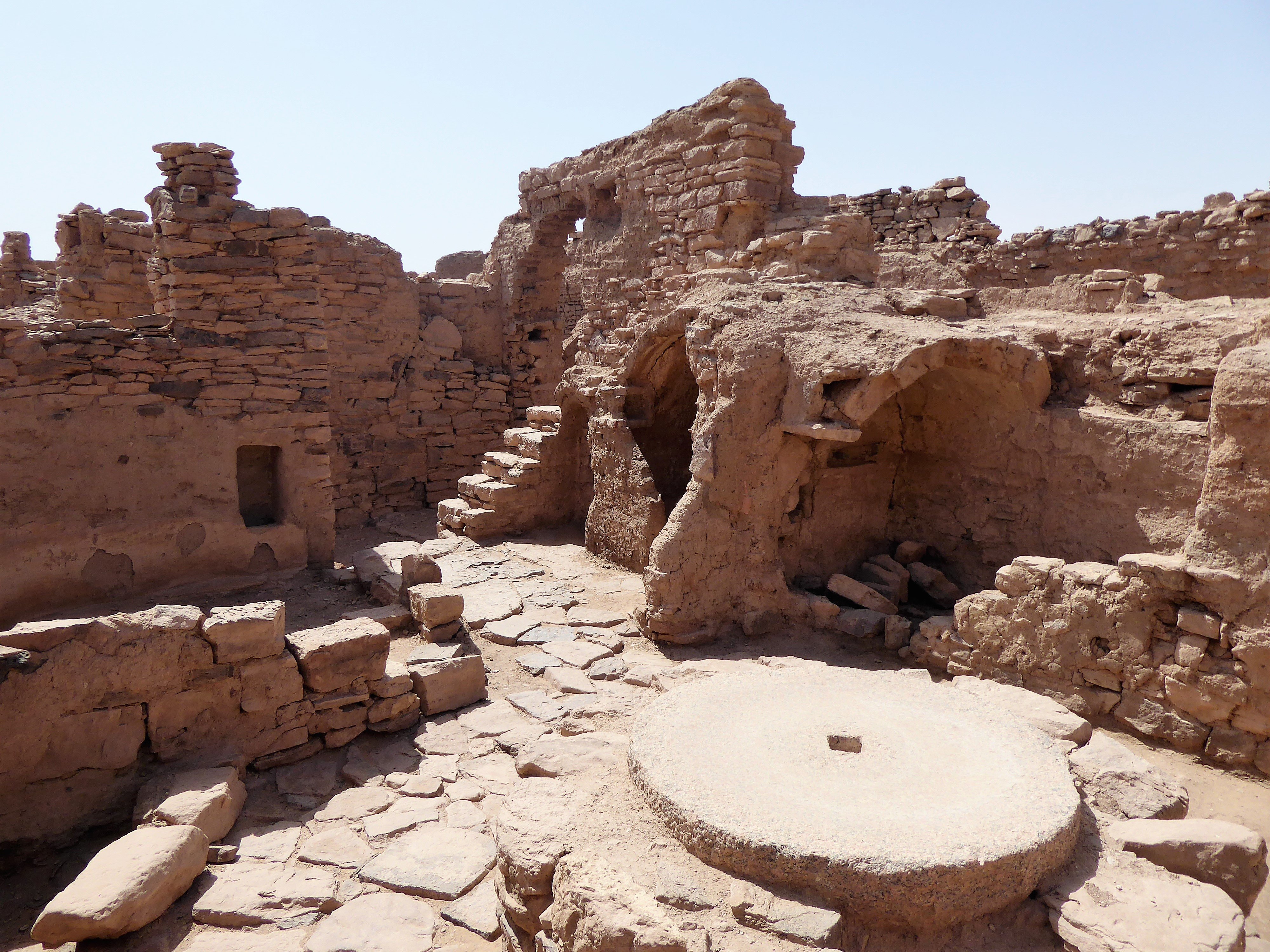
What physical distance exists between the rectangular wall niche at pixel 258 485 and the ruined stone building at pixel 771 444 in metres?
0.03

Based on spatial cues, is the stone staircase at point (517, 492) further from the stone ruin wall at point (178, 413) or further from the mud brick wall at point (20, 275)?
the mud brick wall at point (20, 275)

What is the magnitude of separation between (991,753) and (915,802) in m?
0.63

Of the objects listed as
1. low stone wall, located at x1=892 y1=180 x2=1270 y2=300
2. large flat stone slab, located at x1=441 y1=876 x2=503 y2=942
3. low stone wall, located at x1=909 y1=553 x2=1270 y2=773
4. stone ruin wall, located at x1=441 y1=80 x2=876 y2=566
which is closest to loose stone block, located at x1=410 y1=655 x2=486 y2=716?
large flat stone slab, located at x1=441 y1=876 x2=503 y2=942

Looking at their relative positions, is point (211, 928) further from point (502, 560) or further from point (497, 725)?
point (502, 560)

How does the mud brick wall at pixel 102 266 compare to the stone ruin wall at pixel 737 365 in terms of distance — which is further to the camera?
the mud brick wall at pixel 102 266

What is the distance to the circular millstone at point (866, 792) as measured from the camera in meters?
2.74

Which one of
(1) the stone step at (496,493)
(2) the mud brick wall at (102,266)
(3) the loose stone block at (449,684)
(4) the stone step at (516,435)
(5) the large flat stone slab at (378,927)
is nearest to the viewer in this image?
(5) the large flat stone slab at (378,927)

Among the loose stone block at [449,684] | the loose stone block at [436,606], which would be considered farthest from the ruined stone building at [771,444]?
the loose stone block at [436,606]

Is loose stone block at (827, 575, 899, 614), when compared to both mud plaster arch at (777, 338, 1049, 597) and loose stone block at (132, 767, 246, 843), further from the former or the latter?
loose stone block at (132, 767, 246, 843)

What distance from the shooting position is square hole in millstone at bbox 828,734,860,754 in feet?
11.7

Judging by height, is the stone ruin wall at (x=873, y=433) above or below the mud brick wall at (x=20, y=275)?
below

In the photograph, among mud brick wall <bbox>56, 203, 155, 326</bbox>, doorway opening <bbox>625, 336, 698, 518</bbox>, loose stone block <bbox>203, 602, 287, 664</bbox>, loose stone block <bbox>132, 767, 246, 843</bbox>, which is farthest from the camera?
mud brick wall <bbox>56, 203, 155, 326</bbox>

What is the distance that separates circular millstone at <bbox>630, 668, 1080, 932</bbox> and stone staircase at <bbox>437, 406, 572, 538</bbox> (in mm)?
4943

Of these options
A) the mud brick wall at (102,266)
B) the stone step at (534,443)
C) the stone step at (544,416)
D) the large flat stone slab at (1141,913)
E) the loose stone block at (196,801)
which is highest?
the mud brick wall at (102,266)
